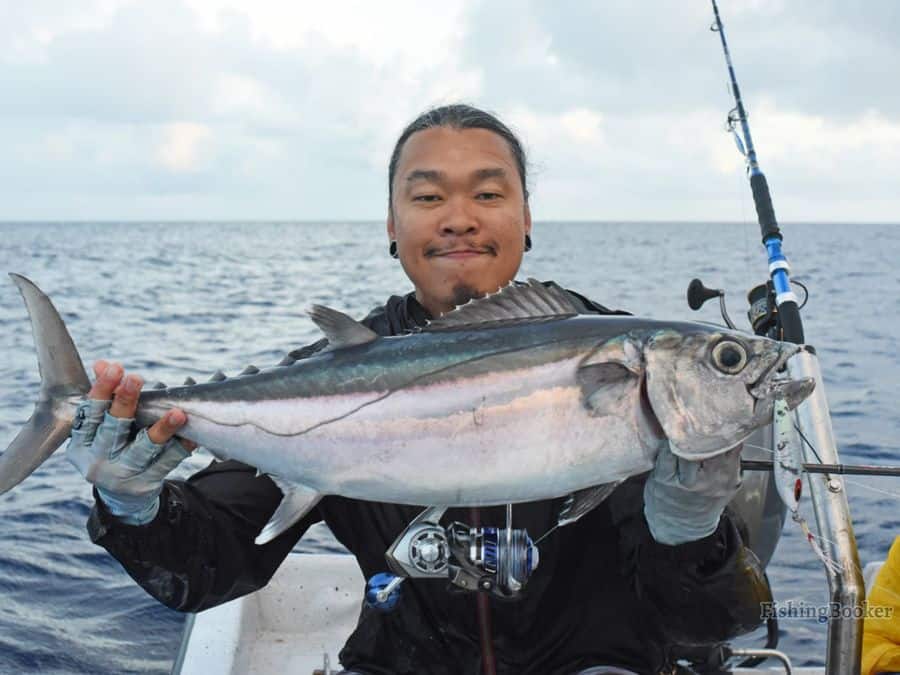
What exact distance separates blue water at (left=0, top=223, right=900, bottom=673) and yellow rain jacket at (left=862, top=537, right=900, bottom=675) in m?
0.34

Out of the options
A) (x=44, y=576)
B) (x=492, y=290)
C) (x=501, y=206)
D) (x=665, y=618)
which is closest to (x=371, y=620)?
(x=665, y=618)

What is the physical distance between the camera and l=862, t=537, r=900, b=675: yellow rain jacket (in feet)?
11.8

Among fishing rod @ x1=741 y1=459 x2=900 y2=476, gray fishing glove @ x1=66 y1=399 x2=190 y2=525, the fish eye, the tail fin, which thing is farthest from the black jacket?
the fish eye

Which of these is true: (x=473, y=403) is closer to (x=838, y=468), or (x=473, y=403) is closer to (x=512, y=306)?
(x=512, y=306)

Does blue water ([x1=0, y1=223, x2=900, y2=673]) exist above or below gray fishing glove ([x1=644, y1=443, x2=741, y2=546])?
below

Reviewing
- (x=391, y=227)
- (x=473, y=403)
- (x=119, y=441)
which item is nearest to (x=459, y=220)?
(x=391, y=227)

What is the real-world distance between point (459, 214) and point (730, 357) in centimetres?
141

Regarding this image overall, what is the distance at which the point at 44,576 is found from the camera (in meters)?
7.26

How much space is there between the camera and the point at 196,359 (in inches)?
627

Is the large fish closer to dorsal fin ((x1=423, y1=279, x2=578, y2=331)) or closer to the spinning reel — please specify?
dorsal fin ((x1=423, y1=279, x2=578, y2=331))

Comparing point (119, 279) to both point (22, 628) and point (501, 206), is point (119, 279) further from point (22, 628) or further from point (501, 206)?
point (501, 206)

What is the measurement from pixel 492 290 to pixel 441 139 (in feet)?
2.13

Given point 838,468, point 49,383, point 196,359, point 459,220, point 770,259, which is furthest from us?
point 196,359

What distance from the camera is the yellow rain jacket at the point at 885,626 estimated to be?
3.59 meters
